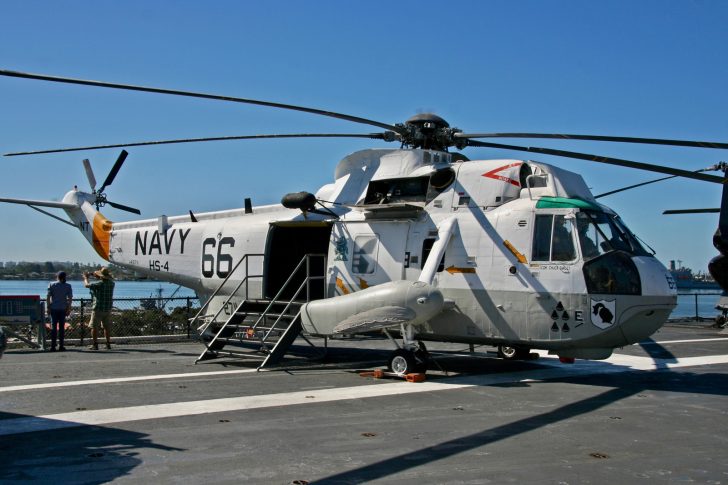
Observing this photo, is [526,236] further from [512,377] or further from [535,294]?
[512,377]

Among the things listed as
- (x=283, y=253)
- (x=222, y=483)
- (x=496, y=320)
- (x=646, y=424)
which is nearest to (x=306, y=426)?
(x=222, y=483)

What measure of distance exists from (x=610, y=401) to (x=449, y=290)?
3581mm

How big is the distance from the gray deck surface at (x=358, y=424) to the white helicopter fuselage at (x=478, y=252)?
101 cm

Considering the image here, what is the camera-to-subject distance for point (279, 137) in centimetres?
1359

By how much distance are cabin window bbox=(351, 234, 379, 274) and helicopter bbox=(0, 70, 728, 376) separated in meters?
0.03

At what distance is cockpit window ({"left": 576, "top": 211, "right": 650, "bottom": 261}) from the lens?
1136 centimetres

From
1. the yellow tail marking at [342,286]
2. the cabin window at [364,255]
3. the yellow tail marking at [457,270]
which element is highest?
the cabin window at [364,255]

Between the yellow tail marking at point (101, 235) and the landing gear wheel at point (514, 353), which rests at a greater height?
the yellow tail marking at point (101, 235)

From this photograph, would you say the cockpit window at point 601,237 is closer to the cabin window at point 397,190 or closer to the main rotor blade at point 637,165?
the main rotor blade at point 637,165

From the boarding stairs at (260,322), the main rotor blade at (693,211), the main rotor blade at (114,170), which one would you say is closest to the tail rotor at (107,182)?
the main rotor blade at (114,170)

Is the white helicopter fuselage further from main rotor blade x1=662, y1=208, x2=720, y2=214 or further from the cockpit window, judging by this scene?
main rotor blade x1=662, y1=208, x2=720, y2=214

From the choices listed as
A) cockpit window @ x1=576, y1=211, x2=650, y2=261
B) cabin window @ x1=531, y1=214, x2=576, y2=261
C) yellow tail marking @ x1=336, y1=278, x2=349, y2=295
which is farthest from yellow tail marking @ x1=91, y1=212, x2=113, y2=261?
cockpit window @ x1=576, y1=211, x2=650, y2=261

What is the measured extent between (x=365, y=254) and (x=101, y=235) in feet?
29.4

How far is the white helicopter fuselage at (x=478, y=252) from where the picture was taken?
36.9ft
